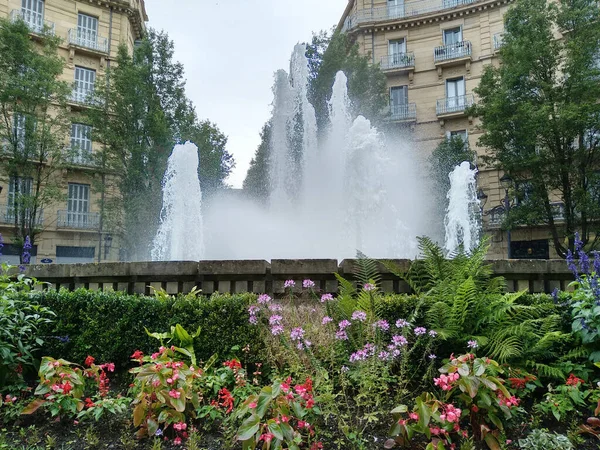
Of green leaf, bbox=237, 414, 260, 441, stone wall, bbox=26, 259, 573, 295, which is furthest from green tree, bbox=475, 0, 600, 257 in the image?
green leaf, bbox=237, 414, 260, 441

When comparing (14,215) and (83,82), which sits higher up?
(83,82)

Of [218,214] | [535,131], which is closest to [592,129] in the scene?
[535,131]

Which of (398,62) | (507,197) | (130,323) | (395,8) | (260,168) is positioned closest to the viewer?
(130,323)

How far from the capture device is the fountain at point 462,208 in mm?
22984

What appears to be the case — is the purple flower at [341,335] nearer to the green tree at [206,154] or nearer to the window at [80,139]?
the green tree at [206,154]

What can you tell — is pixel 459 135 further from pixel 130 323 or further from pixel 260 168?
pixel 130 323

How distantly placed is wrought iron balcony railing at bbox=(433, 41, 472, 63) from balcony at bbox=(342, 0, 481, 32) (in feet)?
8.42

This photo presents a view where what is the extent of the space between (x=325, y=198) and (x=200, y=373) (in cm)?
1610

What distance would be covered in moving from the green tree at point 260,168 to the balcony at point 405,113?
8.54m

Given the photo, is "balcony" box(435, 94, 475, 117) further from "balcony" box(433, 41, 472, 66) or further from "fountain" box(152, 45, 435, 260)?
"fountain" box(152, 45, 435, 260)

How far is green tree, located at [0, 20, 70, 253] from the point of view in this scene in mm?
20734

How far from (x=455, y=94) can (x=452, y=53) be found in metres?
2.68

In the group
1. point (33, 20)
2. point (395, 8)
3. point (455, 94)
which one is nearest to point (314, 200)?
point (455, 94)

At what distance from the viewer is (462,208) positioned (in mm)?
24422
